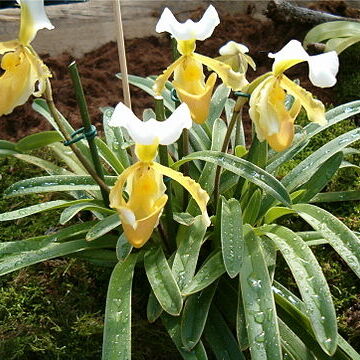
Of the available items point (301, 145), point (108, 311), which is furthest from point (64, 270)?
point (301, 145)

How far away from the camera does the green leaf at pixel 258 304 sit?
4.19 feet

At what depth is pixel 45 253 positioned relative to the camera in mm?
1539

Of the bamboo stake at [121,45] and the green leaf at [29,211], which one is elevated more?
the bamboo stake at [121,45]

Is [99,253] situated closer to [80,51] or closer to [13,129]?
[13,129]

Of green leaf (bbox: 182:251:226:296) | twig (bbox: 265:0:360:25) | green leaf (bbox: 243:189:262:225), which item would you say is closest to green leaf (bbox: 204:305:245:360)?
green leaf (bbox: 182:251:226:296)

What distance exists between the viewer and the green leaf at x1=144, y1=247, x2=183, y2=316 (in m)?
1.35

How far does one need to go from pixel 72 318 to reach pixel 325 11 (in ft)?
6.00

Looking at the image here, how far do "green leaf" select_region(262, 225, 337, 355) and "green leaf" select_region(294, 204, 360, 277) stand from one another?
55 millimetres

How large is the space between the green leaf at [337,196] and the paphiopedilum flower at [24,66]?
863 mm

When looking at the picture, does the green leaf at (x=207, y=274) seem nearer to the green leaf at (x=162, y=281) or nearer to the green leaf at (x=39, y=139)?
the green leaf at (x=162, y=281)

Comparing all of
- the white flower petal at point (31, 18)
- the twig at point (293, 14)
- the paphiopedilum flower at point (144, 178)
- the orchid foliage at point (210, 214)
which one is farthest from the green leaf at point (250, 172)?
the twig at point (293, 14)

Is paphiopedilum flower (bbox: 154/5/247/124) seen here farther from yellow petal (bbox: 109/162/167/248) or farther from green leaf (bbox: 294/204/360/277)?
green leaf (bbox: 294/204/360/277)

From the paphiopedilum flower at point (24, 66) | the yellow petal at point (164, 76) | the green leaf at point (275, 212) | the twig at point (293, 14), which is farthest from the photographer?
the twig at point (293, 14)

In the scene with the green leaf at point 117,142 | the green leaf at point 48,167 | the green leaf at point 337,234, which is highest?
the green leaf at point 337,234
